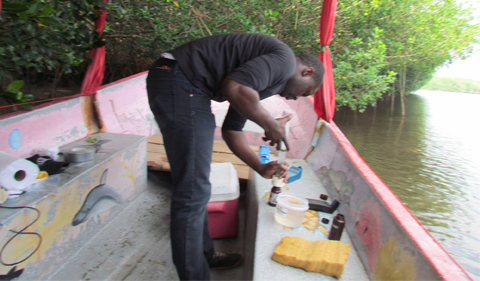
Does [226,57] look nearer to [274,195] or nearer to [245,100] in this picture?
[245,100]

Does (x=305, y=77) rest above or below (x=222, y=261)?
above

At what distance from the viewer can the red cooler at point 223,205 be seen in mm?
2150

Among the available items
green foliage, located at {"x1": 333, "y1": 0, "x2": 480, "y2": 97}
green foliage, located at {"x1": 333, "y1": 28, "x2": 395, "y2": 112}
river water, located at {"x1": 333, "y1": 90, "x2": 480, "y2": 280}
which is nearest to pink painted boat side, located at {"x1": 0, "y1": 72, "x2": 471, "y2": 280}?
river water, located at {"x1": 333, "y1": 90, "x2": 480, "y2": 280}

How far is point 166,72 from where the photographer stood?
135 centimetres

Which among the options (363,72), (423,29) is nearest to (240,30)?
(363,72)

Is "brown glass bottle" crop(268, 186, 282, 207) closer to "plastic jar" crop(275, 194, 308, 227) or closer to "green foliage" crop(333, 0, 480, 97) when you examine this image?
"plastic jar" crop(275, 194, 308, 227)

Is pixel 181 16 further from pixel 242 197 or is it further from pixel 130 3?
pixel 242 197

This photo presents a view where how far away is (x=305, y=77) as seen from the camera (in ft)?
Result: 4.81

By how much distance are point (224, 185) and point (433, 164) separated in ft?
17.3

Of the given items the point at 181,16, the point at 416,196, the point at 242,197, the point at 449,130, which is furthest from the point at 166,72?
the point at 449,130

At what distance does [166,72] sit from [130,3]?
3.88 m

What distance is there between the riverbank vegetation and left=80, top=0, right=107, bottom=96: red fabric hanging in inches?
3.1

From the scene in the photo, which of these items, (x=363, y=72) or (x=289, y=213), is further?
(x=363, y=72)

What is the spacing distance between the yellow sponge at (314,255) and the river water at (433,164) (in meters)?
1.62
